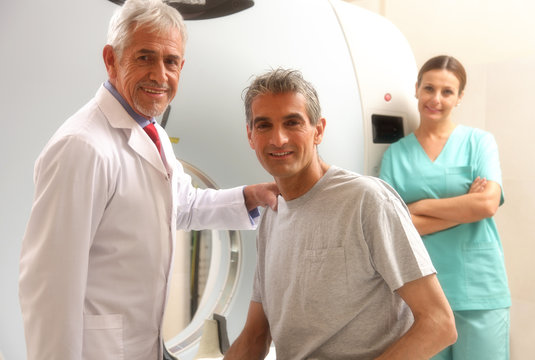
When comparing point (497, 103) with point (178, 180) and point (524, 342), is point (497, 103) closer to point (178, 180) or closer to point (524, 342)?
point (524, 342)

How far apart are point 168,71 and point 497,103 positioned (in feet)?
6.01

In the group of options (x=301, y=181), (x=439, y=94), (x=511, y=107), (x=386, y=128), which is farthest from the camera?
(x=511, y=107)

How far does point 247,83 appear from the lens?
1665mm

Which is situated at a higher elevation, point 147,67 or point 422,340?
point 147,67

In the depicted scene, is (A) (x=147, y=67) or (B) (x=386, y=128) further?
(B) (x=386, y=128)

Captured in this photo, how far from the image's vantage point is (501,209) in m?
2.43

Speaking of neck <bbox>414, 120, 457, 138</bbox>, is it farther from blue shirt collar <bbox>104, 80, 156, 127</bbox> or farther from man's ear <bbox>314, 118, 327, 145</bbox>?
blue shirt collar <bbox>104, 80, 156, 127</bbox>

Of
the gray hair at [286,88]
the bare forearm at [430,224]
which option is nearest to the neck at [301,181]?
the gray hair at [286,88]

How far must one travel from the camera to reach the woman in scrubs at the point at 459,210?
5.97 feet

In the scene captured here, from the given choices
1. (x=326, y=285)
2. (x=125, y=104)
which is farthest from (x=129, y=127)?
(x=326, y=285)

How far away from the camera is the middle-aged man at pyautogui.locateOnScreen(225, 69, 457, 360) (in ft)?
3.38

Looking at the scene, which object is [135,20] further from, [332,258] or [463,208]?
[463,208]

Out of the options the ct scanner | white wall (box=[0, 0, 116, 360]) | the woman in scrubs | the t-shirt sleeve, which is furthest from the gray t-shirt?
the woman in scrubs

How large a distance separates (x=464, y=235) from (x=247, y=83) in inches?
37.8
